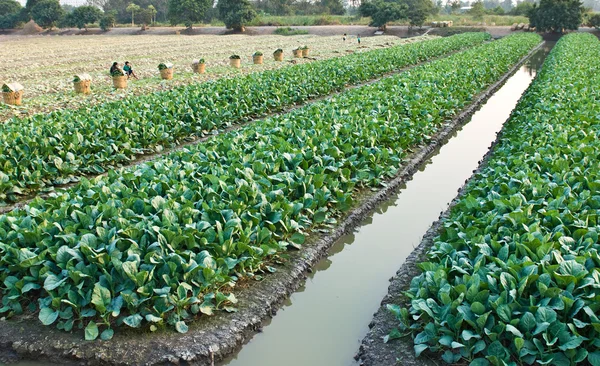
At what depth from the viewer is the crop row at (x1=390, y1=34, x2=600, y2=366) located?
3.62 meters

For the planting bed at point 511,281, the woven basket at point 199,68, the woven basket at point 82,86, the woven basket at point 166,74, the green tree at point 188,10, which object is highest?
the green tree at point 188,10

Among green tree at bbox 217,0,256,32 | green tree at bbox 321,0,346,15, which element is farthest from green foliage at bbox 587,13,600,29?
green tree at bbox 321,0,346,15

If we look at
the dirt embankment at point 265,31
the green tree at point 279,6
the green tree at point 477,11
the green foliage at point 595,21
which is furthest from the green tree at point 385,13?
the green tree at point 279,6

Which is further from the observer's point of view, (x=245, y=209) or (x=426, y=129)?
(x=426, y=129)

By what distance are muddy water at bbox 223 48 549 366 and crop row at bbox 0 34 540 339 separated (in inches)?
18.3

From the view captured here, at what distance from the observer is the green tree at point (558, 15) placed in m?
47.5

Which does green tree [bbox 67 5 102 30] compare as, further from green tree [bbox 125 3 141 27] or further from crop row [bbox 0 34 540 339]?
crop row [bbox 0 34 540 339]

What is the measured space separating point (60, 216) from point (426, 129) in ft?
25.1

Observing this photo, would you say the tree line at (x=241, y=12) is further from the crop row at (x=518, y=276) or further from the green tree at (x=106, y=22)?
the crop row at (x=518, y=276)

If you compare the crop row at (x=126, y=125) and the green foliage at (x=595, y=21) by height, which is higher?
the green foliage at (x=595, y=21)

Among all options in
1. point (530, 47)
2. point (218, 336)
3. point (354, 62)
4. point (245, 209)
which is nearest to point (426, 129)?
point (245, 209)

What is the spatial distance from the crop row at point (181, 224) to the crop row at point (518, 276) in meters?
1.69

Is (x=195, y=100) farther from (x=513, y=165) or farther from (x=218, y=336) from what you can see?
(x=218, y=336)

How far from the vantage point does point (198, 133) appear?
432 inches
